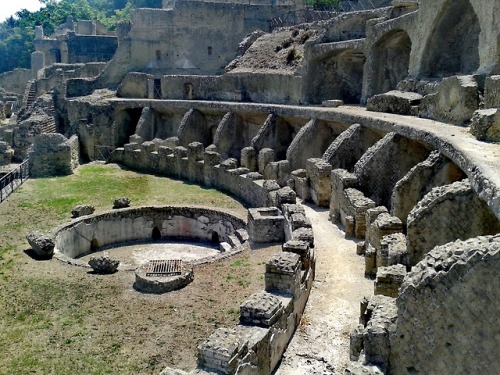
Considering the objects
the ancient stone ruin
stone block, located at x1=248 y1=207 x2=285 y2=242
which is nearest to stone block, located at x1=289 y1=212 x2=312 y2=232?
the ancient stone ruin

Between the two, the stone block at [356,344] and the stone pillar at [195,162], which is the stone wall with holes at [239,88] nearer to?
the stone pillar at [195,162]

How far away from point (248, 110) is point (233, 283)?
1424 centimetres

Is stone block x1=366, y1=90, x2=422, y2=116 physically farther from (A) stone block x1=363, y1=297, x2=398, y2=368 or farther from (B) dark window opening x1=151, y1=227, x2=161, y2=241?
(A) stone block x1=363, y1=297, x2=398, y2=368

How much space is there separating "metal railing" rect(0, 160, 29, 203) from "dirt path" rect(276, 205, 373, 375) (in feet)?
38.2

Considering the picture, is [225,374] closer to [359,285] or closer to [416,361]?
[416,361]

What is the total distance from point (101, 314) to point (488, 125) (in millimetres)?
8741

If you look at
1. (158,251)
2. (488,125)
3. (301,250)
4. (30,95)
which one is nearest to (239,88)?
(158,251)

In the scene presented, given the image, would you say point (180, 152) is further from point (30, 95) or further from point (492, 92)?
point (30, 95)

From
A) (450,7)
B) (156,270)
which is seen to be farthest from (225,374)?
(450,7)

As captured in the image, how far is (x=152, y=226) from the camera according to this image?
730 inches

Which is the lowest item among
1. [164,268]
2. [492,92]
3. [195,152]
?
[164,268]

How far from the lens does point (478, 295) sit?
5441 mm

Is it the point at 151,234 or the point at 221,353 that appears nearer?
the point at 221,353

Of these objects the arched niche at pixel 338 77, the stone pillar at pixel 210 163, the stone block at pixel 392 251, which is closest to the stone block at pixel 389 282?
the stone block at pixel 392 251
